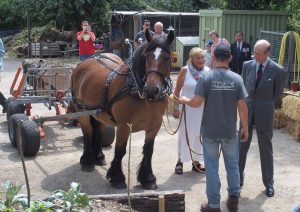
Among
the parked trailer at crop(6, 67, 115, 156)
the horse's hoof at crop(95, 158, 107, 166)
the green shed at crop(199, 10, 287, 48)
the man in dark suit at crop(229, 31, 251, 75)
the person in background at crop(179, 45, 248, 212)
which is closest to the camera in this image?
the person in background at crop(179, 45, 248, 212)

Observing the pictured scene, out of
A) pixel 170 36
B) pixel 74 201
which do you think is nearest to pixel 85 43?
pixel 170 36

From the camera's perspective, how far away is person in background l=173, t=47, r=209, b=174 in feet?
21.9

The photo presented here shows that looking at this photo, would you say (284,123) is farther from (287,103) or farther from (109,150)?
(109,150)

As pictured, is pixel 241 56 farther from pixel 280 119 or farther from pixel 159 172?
pixel 159 172

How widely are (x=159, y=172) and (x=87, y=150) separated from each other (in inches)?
43.5

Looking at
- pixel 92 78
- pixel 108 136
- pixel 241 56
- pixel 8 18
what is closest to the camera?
pixel 92 78

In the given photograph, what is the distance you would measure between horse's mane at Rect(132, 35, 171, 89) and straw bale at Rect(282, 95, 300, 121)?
4153mm

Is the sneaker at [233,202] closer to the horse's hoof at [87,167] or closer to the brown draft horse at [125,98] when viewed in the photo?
the brown draft horse at [125,98]

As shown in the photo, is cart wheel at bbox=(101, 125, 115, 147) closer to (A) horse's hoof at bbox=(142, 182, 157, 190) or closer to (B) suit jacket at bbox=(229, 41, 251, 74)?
(A) horse's hoof at bbox=(142, 182, 157, 190)

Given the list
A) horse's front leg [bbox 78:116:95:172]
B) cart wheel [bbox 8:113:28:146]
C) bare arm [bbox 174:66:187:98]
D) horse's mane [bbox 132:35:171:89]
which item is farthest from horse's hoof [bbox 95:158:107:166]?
horse's mane [bbox 132:35:171:89]

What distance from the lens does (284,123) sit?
980 centimetres

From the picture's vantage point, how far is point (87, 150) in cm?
734

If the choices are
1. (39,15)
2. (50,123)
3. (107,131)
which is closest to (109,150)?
(107,131)

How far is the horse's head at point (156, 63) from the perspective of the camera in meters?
5.41
